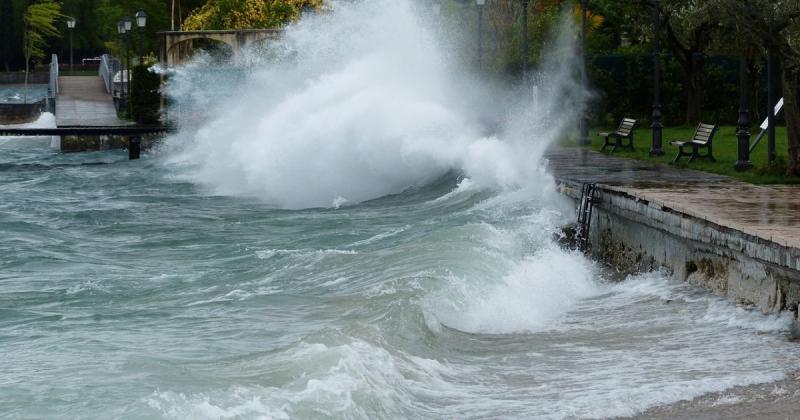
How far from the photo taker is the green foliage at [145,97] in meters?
52.4

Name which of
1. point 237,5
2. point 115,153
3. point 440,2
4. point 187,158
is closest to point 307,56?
point 187,158

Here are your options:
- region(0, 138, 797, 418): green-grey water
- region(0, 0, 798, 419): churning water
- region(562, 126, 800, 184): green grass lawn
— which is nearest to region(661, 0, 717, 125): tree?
region(562, 126, 800, 184): green grass lawn

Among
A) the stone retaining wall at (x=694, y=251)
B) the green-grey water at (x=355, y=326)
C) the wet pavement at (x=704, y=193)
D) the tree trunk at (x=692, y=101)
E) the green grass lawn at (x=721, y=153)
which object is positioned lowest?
the green-grey water at (x=355, y=326)

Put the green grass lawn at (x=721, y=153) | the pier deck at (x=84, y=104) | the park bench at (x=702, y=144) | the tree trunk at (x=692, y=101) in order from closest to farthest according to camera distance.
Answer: the green grass lawn at (x=721, y=153) → the park bench at (x=702, y=144) → the tree trunk at (x=692, y=101) → the pier deck at (x=84, y=104)

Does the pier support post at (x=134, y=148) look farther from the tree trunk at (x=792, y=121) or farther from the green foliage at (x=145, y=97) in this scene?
the tree trunk at (x=792, y=121)

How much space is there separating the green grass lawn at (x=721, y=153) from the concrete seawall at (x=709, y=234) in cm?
94

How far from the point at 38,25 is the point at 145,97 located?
51106mm

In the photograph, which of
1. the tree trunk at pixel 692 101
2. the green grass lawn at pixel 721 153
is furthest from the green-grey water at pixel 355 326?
the tree trunk at pixel 692 101

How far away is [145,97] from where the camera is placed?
52.9 metres

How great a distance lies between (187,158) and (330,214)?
1727 centimetres

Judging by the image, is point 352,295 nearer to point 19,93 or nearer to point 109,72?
point 109,72

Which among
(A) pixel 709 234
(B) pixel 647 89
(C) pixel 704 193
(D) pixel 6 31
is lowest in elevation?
(A) pixel 709 234

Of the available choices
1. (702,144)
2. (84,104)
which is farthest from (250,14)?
(702,144)

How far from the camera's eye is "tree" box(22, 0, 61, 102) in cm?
9994
